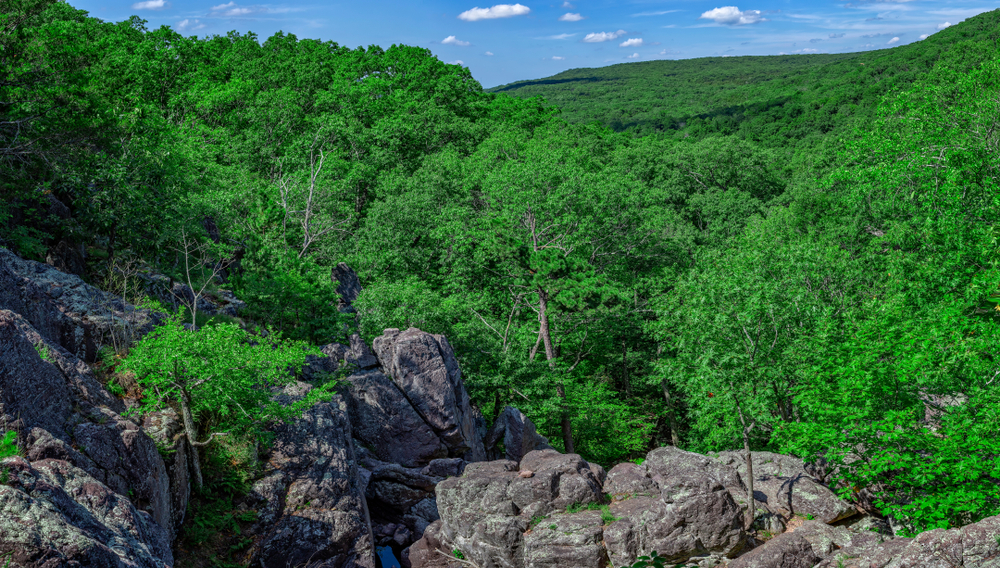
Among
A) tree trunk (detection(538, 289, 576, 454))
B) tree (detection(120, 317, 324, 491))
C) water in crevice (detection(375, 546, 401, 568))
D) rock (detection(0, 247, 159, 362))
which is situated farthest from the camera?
tree trunk (detection(538, 289, 576, 454))

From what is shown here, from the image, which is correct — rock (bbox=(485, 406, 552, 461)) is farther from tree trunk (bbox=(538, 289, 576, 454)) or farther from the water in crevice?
the water in crevice

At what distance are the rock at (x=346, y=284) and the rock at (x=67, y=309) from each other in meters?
13.2

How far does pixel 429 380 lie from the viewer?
22.7 meters

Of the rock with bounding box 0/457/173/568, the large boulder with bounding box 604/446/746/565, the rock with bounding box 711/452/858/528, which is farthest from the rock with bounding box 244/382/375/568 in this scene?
the rock with bounding box 711/452/858/528

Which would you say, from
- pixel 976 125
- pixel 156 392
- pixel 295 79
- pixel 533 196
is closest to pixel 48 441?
pixel 156 392

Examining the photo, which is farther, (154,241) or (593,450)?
(593,450)

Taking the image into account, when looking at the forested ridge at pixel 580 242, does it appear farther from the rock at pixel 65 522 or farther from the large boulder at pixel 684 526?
the rock at pixel 65 522

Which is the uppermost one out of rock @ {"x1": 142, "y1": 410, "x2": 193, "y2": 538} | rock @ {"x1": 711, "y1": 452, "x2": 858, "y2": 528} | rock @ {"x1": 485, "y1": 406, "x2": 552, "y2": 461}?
rock @ {"x1": 142, "y1": 410, "x2": 193, "y2": 538}

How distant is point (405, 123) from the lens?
5350cm

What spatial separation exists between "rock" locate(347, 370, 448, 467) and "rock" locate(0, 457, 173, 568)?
12284 mm

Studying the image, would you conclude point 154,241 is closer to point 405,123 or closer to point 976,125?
point 976,125

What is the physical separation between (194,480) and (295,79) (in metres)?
54.3

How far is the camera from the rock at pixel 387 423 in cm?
2208

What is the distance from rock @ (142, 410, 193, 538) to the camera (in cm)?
1283
